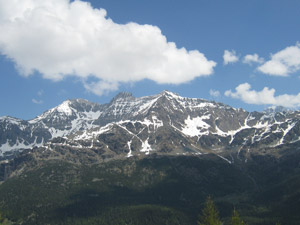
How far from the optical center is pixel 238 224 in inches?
2879

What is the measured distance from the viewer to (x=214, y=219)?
77.2 metres

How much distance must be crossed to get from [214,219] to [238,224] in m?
6.15
